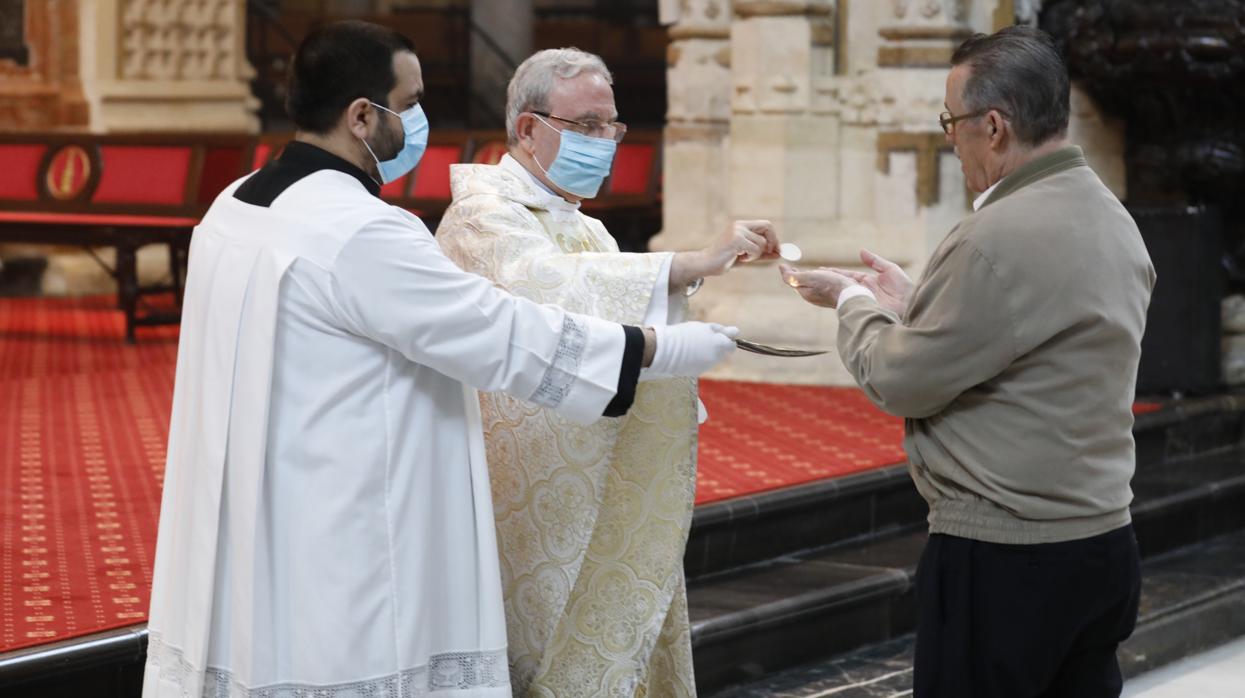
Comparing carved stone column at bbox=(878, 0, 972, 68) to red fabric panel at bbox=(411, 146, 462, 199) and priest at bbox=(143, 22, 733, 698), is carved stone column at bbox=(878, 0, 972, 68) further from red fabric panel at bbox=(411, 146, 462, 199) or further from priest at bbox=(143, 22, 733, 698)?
priest at bbox=(143, 22, 733, 698)

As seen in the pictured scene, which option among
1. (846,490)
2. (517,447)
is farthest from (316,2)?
(517,447)

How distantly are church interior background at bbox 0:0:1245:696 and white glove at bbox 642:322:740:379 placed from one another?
1.41m

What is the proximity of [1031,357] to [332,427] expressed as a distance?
0.93m

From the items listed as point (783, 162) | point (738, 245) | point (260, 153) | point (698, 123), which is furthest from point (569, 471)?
point (260, 153)

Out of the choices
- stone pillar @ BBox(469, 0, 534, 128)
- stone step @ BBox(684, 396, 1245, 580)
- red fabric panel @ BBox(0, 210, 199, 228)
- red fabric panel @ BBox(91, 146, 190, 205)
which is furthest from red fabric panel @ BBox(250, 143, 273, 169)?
stone pillar @ BBox(469, 0, 534, 128)

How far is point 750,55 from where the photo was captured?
718cm

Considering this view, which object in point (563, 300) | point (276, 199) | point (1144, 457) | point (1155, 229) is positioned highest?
point (276, 199)

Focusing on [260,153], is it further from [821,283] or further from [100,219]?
[821,283]

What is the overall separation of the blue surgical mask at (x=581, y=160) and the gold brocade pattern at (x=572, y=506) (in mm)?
58

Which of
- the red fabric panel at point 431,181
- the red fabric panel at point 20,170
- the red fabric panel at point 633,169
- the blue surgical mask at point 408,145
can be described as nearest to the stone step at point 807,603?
the blue surgical mask at point 408,145

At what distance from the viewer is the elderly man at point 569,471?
274cm

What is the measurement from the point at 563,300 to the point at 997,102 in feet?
2.38

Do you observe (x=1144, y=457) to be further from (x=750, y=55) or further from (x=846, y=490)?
(x=750, y=55)

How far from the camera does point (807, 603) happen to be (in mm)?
4223
